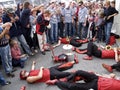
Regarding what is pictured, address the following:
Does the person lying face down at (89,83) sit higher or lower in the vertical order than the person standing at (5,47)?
lower

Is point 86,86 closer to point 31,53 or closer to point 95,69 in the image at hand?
point 95,69

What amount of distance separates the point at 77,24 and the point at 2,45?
4097 millimetres

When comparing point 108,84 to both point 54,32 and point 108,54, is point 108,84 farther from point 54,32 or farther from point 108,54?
point 54,32

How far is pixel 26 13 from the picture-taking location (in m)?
5.54

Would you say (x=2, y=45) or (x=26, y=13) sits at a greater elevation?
(x=26, y=13)

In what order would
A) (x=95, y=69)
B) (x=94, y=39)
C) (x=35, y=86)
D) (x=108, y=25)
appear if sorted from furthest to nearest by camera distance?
(x=94, y=39) < (x=108, y=25) < (x=95, y=69) < (x=35, y=86)

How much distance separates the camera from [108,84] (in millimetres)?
3584

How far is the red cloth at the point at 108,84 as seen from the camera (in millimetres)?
3551

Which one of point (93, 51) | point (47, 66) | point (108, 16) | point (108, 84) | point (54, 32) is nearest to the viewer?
point (108, 84)

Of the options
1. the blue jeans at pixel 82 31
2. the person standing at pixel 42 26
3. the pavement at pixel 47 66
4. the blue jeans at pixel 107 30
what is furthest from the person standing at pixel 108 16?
the person standing at pixel 42 26

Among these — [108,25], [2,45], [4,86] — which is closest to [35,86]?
[4,86]

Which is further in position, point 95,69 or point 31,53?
point 31,53

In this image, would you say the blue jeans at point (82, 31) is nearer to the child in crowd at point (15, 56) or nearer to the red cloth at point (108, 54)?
the red cloth at point (108, 54)

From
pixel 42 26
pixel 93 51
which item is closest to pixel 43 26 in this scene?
pixel 42 26
